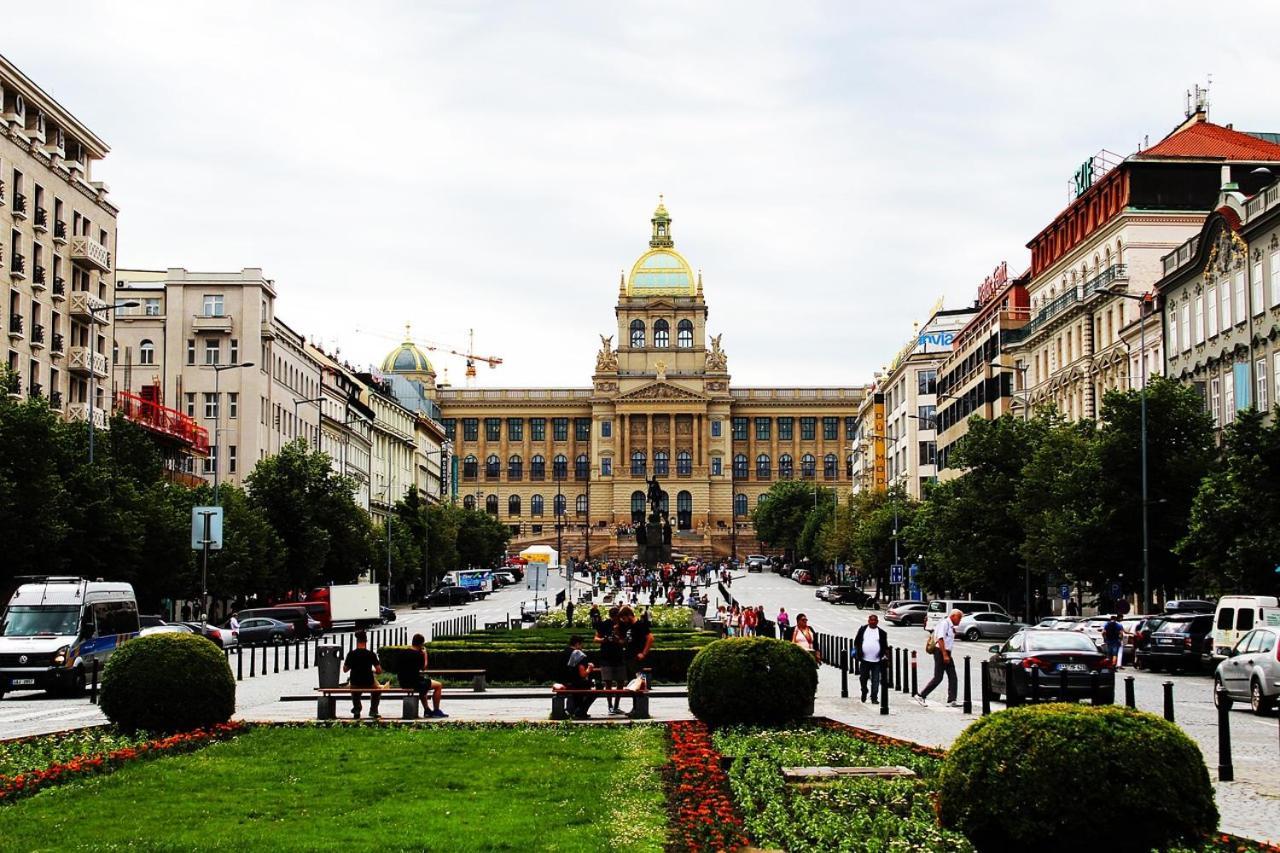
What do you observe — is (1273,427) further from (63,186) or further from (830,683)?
(63,186)

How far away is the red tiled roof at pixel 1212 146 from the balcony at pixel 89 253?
43.3 m

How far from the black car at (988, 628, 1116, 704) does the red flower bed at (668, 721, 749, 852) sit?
10.6 m

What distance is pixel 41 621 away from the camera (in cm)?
3797

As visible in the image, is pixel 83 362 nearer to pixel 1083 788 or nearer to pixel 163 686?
pixel 163 686

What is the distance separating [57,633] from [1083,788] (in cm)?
3056

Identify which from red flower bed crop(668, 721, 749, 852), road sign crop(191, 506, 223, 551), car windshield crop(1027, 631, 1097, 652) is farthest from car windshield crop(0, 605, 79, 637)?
red flower bed crop(668, 721, 749, 852)

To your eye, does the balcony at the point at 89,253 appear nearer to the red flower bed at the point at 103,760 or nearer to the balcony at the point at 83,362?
the balcony at the point at 83,362

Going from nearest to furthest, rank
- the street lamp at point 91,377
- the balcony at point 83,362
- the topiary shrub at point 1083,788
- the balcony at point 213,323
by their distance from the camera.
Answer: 1. the topiary shrub at point 1083,788
2. the street lamp at point 91,377
3. the balcony at point 83,362
4. the balcony at point 213,323

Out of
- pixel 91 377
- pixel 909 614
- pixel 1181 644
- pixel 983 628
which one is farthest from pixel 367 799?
pixel 909 614

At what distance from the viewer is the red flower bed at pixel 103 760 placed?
55.1 feet

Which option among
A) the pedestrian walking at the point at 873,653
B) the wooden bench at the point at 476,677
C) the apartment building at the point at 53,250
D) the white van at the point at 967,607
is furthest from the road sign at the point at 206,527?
the white van at the point at 967,607

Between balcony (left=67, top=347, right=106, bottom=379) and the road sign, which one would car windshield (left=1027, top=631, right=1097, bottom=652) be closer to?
the road sign

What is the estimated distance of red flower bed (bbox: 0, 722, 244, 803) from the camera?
1678cm

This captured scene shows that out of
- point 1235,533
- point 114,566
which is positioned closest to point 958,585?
point 1235,533
